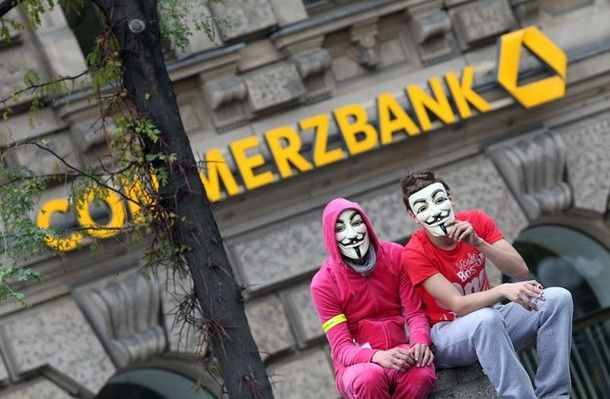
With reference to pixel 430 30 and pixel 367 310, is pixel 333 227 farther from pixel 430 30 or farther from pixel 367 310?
pixel 430 30

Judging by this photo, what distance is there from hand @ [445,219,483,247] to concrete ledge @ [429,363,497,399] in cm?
57

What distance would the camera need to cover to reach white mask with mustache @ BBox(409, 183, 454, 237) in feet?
24.3

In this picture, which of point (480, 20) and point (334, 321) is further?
point (480, 20)

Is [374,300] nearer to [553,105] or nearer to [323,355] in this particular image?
[323,355]

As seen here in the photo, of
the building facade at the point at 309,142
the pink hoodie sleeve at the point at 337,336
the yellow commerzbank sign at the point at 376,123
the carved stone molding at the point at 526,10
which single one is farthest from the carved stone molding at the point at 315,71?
the pink hoodie sleeve at the point at 337,336

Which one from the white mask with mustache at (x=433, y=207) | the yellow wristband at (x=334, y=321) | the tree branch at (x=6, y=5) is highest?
the tree branch at (x=6, y=5)

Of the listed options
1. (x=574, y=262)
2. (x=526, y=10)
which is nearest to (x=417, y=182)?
(x=526, y=10)

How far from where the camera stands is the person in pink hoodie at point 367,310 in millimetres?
7195

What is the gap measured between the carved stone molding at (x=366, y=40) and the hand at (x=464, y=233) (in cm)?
505

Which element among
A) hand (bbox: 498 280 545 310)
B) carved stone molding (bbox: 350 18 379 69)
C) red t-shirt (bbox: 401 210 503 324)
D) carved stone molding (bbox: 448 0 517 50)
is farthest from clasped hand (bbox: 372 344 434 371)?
carved stone molding (bbox: 448 0 517 50)

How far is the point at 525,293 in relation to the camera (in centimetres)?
713

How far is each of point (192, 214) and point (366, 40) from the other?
16.0 ft

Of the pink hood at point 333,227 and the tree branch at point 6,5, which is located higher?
the tree branch at point 6,5

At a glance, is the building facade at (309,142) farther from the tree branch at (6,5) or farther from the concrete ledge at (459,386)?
the concrete ledge at (459,386)
